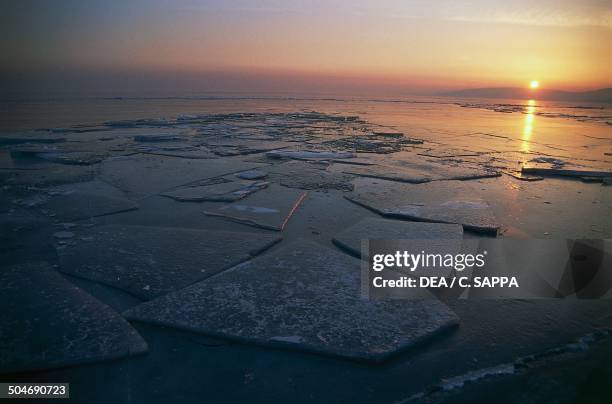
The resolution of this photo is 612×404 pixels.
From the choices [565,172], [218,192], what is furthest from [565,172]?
[218,192]

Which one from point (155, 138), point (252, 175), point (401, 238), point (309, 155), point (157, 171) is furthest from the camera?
point (155, 138)

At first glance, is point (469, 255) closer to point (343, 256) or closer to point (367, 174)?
point (343, 256)

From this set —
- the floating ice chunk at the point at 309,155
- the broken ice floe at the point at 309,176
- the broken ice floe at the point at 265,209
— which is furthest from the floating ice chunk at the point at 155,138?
the broken ice floe at the point at 265,209

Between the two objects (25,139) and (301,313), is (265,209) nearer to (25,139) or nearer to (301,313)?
(301,313)

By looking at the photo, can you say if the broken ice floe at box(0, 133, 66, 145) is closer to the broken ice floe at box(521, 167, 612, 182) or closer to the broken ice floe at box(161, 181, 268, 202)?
the broken ice floe at box(161, 181, 268, 202)

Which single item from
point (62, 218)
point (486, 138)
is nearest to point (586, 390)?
point (62, 218)

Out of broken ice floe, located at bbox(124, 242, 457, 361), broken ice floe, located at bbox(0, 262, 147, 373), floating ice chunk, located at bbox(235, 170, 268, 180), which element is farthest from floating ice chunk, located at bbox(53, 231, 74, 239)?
floating ice chunk, located at bbox(235, 170, 268, 180)

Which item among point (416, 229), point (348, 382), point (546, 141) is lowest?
point (348, 382)
